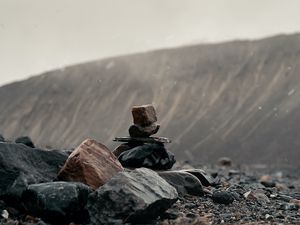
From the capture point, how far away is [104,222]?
9.52 metres

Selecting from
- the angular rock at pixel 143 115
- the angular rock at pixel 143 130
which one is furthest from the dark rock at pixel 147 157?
the angular rock at pixel 143 115

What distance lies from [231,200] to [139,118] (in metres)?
3.77

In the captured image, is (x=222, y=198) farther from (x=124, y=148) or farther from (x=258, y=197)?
(x=124, y=148)

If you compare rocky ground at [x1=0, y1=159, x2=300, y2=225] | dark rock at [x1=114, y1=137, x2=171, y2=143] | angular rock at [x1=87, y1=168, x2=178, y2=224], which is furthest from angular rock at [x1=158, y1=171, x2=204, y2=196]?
angular rock at [x1=87, y1=168, x2=178, y2=224]

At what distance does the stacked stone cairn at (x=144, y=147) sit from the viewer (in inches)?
543

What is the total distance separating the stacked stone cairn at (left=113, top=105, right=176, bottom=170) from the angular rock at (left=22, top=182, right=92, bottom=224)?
3877 mm

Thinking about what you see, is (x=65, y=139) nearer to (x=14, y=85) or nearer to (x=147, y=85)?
(x=147, y=85)

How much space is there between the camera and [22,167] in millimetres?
10898

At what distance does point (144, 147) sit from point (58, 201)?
4.68 metres

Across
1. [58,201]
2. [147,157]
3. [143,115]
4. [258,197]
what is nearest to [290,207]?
[258,197]

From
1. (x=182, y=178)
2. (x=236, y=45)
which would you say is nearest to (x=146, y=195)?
(x=182, y=178)

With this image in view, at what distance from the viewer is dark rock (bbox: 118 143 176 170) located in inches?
543

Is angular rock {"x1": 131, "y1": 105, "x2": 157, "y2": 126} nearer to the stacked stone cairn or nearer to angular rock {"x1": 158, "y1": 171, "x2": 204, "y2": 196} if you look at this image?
the stacked stone cairn

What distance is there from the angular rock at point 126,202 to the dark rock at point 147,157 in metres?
3.55
